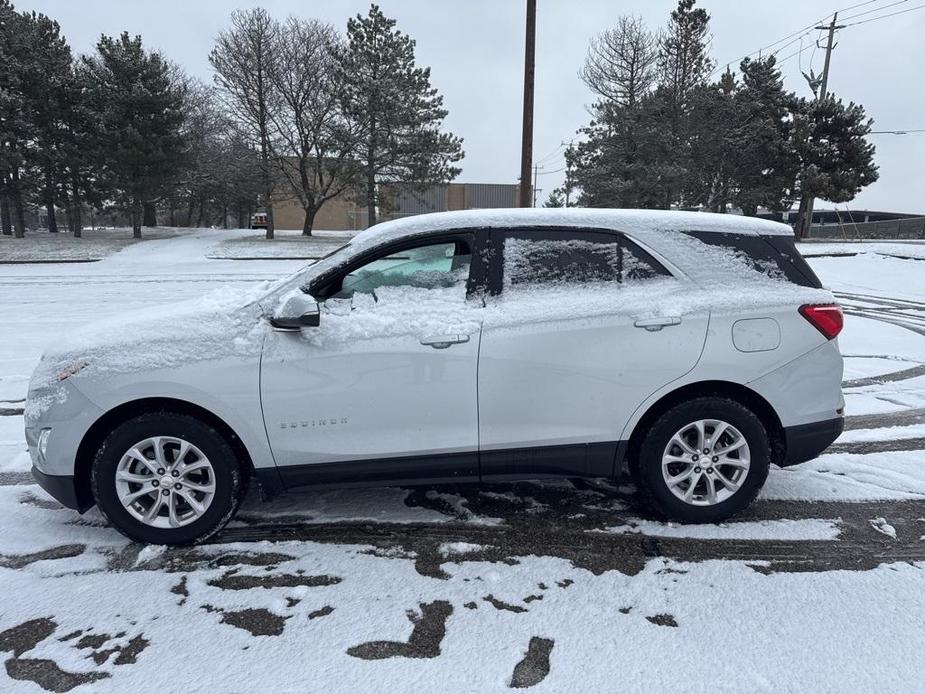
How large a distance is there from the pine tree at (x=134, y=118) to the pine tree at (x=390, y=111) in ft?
30.7

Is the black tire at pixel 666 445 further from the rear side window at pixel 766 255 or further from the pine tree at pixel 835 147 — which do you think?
the pine tree at pixel 835 147

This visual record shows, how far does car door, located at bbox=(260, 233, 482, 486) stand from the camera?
3.18m

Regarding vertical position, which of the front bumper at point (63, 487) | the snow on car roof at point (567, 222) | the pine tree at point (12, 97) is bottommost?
the front bumper at point (63, 487)

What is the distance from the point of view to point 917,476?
13.8 feet

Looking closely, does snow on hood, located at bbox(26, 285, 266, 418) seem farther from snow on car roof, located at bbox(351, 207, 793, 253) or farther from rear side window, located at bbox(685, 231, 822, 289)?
rear side window, located at bbox(685, 231, 822, 289)

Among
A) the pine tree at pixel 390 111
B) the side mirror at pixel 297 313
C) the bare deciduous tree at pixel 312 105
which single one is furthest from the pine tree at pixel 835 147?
the side mirror at pixel 297 313

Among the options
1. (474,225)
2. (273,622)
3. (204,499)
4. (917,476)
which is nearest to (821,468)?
(917,476)

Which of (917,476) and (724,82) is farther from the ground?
(724,82)

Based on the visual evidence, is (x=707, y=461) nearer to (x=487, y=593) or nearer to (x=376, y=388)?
(x=487, y=593)

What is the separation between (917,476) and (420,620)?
3657 millimetres

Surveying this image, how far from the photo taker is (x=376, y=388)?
10.5 feet

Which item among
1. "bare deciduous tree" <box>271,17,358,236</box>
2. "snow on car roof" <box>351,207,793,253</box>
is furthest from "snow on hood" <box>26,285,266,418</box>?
"bare deciduous tree" <box>271,17,358,236</box>

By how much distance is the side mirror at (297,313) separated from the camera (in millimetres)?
3105

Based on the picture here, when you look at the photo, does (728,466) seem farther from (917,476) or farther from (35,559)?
(35,559)
